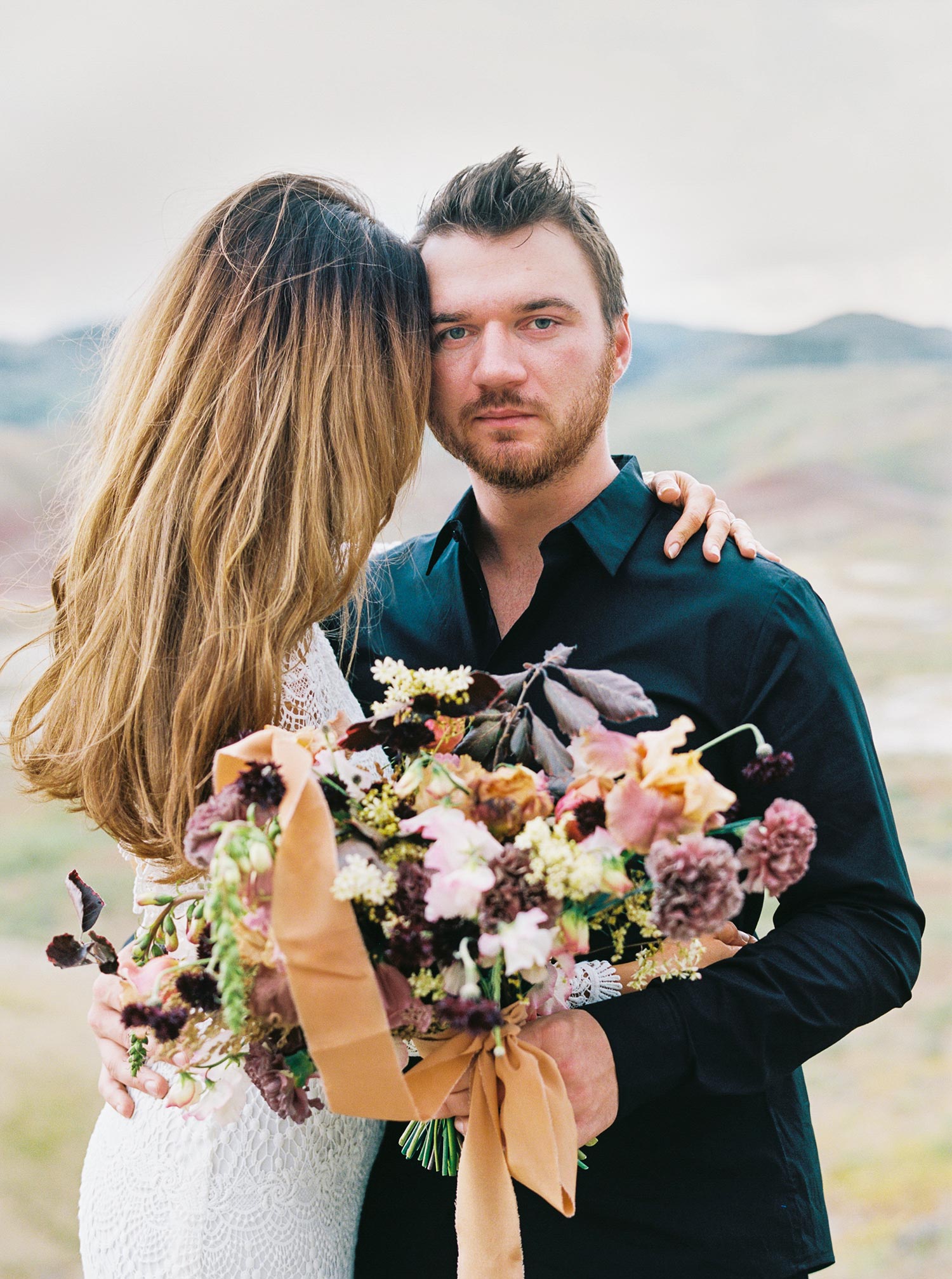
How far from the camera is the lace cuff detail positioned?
4.46ft

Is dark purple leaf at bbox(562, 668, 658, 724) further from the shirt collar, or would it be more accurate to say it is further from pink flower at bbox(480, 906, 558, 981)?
the shirt collar

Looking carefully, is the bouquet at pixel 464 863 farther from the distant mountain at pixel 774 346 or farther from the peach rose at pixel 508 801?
the distant mountain at pixel 774 346

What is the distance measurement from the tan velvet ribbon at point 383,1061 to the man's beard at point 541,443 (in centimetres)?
74

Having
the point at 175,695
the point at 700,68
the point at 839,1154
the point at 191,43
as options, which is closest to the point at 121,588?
the point at 175,695

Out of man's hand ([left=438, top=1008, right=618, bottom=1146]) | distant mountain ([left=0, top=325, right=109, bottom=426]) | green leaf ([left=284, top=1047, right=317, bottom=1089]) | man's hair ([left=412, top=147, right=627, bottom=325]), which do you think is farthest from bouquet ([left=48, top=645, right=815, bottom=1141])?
distant mountain ([left=0, top=325, right=109, bottom=426])

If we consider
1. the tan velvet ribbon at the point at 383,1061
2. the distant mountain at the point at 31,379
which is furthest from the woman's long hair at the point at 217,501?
the distant mountain at the point at 31,379

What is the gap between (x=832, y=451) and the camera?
604cm

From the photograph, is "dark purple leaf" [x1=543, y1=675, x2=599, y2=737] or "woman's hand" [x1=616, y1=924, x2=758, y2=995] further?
"woman's hand" [x1=616, y1=924, x2=758, y2=995]

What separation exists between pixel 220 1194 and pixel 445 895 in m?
0.63

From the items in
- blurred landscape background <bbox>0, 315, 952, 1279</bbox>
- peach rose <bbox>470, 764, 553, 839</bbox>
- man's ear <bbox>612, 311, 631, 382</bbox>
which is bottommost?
blurred landscape background <bbox>0, 315, 952, 1279</bbox>

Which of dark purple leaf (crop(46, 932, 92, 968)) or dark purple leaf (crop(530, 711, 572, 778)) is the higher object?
dark purple leaf (crop(530, 711, 572, 778))

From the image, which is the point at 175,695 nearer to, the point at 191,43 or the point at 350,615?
the point at 350,615

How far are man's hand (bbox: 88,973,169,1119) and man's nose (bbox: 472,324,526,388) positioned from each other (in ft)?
3.02

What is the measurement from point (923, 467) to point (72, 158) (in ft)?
15.1
